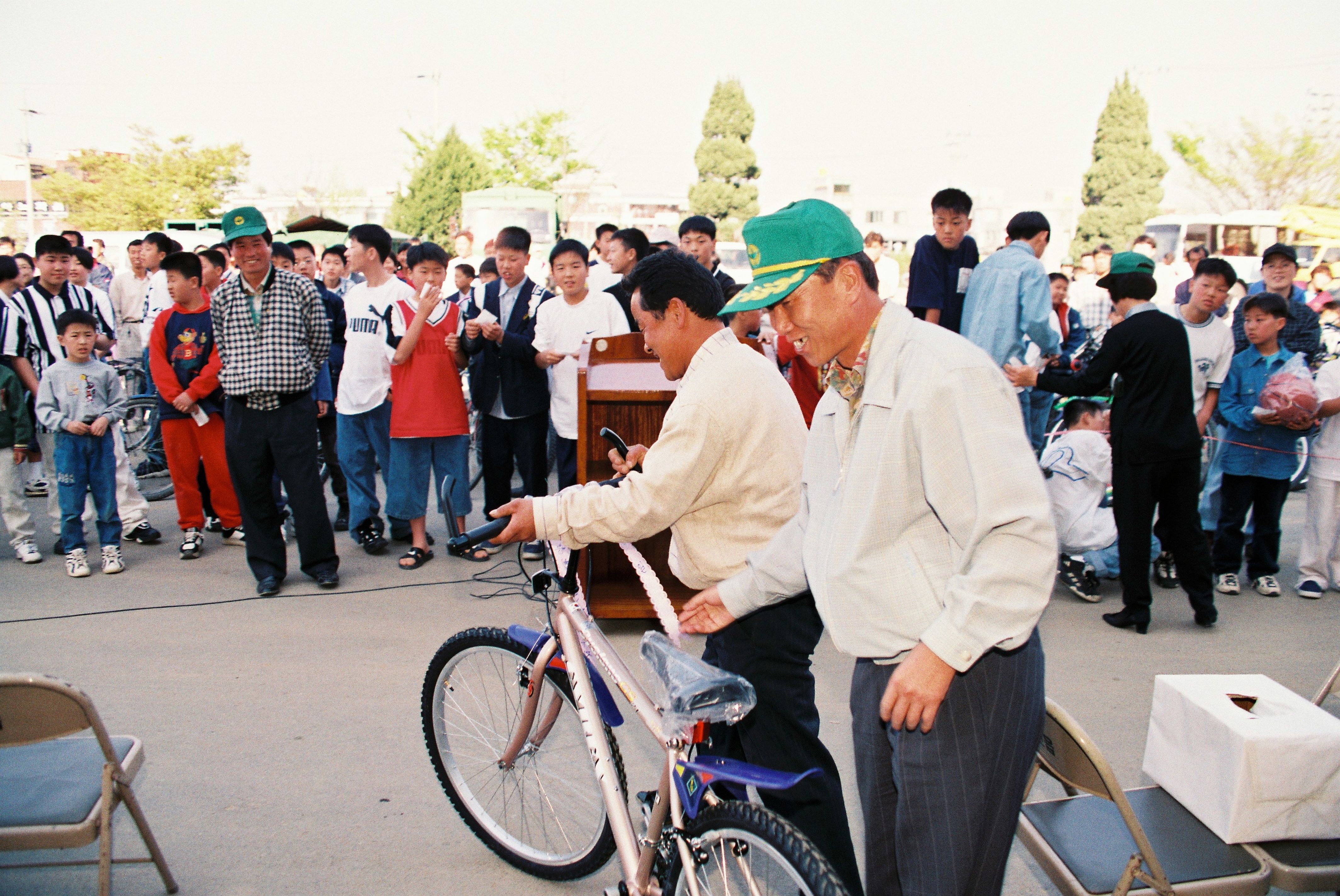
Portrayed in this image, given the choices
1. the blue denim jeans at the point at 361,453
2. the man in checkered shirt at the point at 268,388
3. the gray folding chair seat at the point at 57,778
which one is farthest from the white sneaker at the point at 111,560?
the gray folding chair seat at the point at 57,778

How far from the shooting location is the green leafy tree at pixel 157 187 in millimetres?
36094

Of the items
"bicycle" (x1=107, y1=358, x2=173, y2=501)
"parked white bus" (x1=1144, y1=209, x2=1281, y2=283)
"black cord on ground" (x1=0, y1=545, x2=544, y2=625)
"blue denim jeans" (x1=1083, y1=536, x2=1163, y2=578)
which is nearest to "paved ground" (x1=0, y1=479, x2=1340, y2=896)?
"black cord on ground" (x1=0, y1=545, x2=544, y2=625)

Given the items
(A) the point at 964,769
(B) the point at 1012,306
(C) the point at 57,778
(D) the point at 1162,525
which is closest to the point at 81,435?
(C) the point at 57,778

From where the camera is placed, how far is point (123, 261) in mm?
23016

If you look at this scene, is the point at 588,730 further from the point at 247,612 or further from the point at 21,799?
the point at 247,612

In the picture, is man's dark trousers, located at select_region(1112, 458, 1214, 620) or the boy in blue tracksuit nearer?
man's dark trousers, located at select_region(1112, 458, 1214, 620)

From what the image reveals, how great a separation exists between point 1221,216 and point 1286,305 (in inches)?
841

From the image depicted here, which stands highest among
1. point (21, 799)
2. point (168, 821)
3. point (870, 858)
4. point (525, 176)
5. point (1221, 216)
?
point (525, 176)

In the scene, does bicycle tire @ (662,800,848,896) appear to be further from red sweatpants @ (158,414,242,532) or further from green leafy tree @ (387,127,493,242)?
green leafy tree @ (387,127,493,242)

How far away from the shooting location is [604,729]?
2.47m

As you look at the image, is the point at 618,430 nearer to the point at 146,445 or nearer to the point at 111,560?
the point at 111,560

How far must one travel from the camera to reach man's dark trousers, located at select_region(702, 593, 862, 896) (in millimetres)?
2533

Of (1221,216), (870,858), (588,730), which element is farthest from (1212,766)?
(1221,216)

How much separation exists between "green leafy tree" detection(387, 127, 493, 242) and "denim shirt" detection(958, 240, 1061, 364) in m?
29.3
